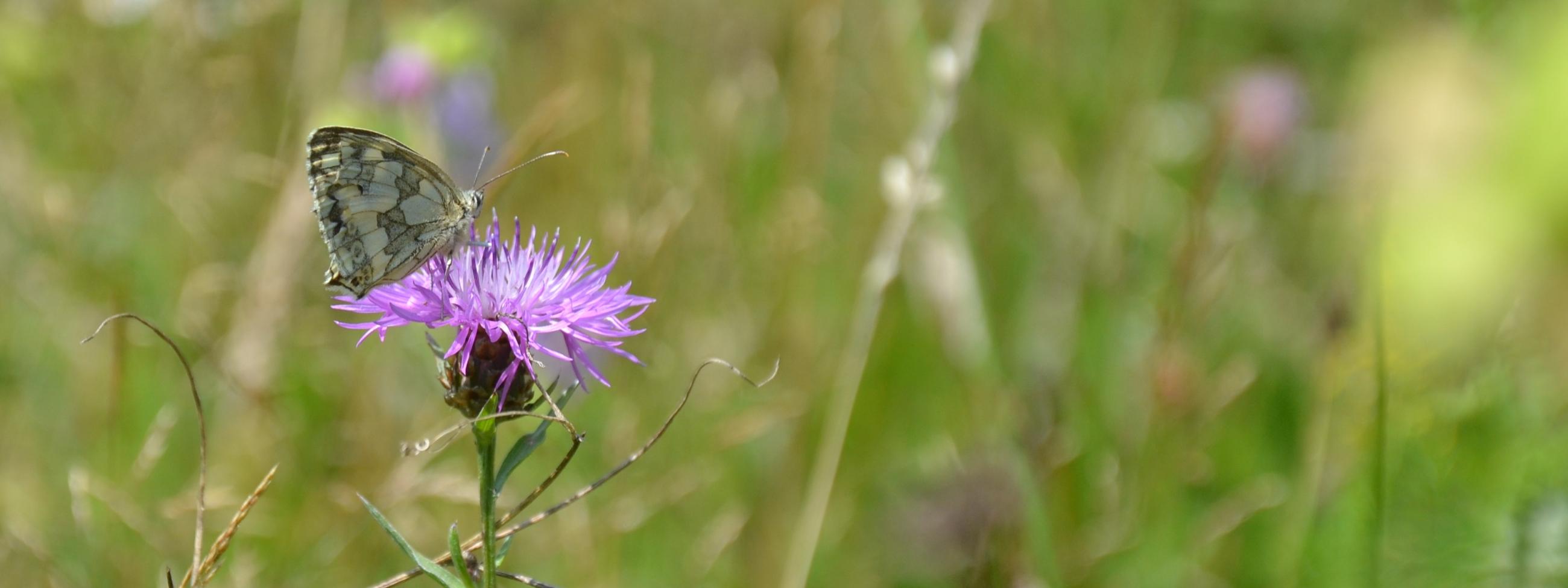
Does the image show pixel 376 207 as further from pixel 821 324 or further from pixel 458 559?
pixel 821 324

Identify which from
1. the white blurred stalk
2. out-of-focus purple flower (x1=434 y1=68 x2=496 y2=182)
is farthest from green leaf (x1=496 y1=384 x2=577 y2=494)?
out-of-focus purple flower (x1=434 y1=68 x2=496 y2=182)

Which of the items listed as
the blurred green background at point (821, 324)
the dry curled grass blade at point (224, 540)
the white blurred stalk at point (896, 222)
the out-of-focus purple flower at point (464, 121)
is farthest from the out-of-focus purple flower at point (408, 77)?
the dry curled grass blade at point (224, 540)

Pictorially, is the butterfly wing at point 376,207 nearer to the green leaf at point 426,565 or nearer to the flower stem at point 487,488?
the flower stem at point 487,488

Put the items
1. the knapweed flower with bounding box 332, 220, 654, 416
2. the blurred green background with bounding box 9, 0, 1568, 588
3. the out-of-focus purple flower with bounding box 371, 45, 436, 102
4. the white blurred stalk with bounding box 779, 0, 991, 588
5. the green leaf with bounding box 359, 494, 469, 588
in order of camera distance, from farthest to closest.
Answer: the out-of-focus purple flower with bounding box 371, 45, 436, 102 < the blurred green background with bounding box 9, 0, 1568, 588 < the white blurred stalk with bounding box 779, 0, 991, 588 < the knapweed flower with bounding box 332, 220, 654, 416 < the green leaf with bounding box 359, 494, 469, 588

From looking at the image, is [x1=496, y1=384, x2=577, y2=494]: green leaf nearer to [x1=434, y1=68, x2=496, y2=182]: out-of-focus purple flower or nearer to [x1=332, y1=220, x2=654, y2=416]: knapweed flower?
[x1=332, y1=220, x2=654, y2=416]: knapweed flower

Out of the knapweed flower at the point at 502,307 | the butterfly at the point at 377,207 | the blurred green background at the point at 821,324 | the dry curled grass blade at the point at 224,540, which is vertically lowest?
the blurred green background at the point at 821,324

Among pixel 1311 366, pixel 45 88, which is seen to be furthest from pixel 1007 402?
pixel 45 88

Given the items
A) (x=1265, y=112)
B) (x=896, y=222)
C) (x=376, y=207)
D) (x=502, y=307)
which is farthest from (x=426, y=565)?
(x=1265, y=112)
